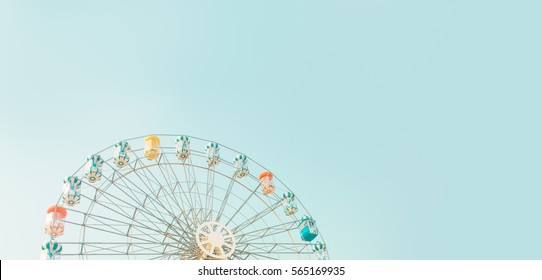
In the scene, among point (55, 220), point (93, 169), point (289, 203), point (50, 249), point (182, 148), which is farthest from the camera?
point (289, 203)

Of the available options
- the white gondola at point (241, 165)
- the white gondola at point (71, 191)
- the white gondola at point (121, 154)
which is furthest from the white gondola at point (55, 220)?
the white gondola at point (241, 165)

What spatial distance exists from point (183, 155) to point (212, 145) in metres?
1.49

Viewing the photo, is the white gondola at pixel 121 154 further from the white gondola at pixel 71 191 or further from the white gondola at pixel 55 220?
the white gondola at pixel 55 220

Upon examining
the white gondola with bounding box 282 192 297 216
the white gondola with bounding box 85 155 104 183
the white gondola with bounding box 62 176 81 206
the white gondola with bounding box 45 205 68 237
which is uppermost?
the white gondola with bounding box 282 192 297 216

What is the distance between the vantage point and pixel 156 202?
23.5 metres

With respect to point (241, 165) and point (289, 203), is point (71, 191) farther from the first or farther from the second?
point (289, 203)

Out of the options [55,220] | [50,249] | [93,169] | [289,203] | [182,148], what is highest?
[182,148]

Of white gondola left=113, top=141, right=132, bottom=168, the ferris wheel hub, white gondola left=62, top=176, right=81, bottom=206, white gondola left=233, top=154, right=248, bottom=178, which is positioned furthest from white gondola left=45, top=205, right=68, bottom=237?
white gondola left=233, top=154, right=248, bottom=178

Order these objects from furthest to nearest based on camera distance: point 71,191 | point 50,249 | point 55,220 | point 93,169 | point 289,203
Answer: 1. point 289,203
2. point 93,169
3. point 71,191
4. point 55,220
5. point 50,249

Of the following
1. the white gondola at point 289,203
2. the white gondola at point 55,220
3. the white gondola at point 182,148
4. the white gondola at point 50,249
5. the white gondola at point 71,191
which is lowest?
the white gondola at point 50,249

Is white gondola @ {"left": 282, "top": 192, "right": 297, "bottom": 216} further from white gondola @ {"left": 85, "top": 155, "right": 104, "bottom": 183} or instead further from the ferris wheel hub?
white gondola @ {"left": 85, "top": 155, "right": 104, "bottom": 183}

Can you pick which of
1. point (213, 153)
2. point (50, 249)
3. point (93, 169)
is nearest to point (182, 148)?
point (213, 153)

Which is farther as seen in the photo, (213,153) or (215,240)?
(213,153)

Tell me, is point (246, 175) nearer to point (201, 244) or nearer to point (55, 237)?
point (201, 244)
